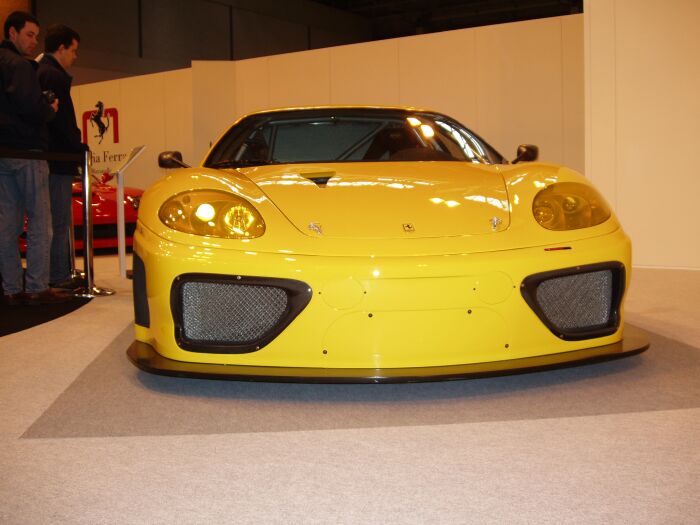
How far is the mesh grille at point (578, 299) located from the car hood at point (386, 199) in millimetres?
232

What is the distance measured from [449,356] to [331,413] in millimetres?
365

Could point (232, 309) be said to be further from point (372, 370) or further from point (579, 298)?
point (579, 298)

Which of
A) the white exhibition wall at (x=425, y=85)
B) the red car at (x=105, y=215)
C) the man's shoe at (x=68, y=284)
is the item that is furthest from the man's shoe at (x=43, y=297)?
the white exhibition wall at (x=425, y=85)

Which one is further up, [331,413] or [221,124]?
[221,124]

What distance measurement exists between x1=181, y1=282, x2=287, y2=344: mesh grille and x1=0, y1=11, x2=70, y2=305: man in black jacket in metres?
2.18

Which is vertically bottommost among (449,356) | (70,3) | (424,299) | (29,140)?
(449,356)

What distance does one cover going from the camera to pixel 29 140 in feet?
13.2

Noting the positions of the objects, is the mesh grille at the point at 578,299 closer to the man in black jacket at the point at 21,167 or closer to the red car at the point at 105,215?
the man in black jacket at the point at 21,167

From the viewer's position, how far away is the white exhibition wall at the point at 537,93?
526 centimetres

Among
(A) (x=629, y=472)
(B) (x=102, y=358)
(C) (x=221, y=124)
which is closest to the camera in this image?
(A) (x=629, y=472)

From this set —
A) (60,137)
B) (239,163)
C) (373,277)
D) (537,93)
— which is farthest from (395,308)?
(537,93)

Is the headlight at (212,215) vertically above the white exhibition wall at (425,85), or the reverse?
the white exhibition wall at (425,85)

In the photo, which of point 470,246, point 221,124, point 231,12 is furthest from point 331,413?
point 231,12

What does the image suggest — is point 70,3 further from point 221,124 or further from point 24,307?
point 24,307
